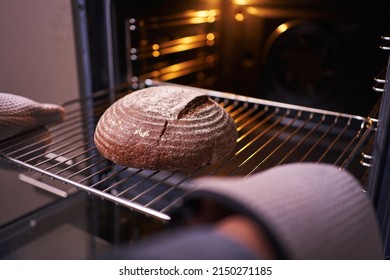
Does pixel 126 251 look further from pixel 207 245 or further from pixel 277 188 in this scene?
pixel 277 188

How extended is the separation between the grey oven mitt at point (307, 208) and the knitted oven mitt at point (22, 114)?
56cm

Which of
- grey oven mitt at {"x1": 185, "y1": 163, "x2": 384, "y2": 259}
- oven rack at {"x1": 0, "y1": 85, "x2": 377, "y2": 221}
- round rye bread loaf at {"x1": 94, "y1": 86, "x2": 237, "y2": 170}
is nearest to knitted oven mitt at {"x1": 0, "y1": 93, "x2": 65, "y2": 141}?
oven rack at {"x1": 0, "y1": 85, "x2": 377, "y2": 221}

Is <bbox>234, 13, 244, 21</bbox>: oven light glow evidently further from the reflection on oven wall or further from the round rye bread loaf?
the round rye bread loaf

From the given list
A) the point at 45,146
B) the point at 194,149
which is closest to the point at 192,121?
the point at 194,149

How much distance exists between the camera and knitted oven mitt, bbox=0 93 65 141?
0.83 m

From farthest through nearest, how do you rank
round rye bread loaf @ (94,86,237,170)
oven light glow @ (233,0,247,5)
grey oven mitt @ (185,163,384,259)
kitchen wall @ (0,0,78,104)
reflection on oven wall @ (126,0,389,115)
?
oven light glow @ (233,0,247,5), reflection on oven wall @ (126,0,389,115), kitchen wall @ (0,0,78,104), round rye bread loaf @ (94,86,237,170), grey oven mitt @ (185,163,384,259)

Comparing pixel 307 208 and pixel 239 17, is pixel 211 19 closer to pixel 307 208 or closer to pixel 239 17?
pixel 239 17

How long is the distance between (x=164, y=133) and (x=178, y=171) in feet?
0.32

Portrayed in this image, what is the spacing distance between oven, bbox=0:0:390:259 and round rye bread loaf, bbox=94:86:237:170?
7 centimetres

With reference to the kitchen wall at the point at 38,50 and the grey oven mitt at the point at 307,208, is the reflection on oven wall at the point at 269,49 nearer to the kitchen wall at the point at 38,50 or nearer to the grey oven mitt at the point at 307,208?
the kitchen wall at the point at 38,50

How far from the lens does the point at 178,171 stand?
0.79 m

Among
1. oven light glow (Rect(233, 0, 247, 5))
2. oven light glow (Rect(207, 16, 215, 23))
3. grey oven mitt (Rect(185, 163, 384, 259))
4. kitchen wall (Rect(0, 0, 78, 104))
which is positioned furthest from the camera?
oven light glow (Rect(207, 16, 215, 23))

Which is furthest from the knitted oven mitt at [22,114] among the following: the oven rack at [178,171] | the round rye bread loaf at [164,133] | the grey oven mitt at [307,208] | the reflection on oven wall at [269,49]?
the grey oven mitt at [307,208]

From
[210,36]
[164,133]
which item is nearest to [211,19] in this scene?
[210,36]
